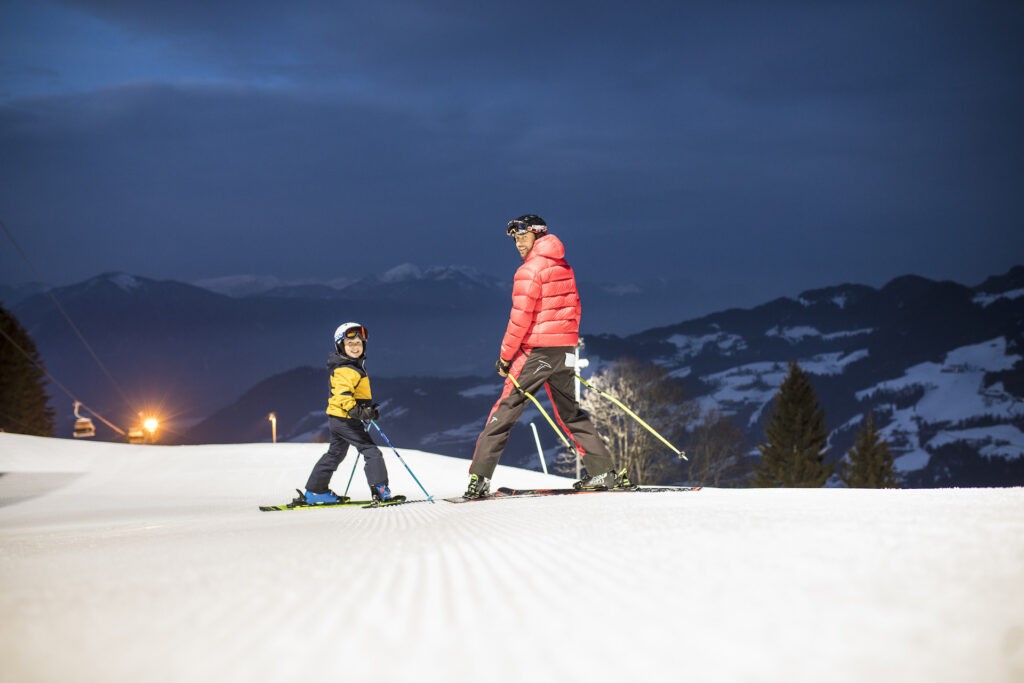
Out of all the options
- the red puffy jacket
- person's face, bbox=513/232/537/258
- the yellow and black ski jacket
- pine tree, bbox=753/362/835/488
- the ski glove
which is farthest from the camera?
pine tree, bbox=753/362/835/488

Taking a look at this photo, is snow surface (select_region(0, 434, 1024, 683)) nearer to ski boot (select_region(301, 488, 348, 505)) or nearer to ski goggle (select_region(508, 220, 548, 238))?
ski goggle (select_region(508, 220, 548, 238))

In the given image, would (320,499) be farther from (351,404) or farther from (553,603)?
(553,603)

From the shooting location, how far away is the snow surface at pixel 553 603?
1.66 m

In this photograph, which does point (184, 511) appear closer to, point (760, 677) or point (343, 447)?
point (343, 447)

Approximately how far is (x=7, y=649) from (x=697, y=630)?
1.46m

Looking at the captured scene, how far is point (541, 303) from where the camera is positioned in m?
6.97

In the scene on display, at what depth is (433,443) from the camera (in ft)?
654

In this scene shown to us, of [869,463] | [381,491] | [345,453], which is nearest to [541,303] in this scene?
[381,491]

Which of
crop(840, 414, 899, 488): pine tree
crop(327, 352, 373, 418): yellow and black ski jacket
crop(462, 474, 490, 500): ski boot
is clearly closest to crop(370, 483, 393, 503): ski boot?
crop(327, 352, 373, 418): yellow and black ski jacket

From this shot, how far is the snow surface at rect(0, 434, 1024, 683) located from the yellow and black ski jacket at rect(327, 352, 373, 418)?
13.2 feet

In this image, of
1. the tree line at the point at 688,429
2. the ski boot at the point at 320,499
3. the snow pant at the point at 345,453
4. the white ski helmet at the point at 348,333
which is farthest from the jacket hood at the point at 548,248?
the tree line at the point at 688,429

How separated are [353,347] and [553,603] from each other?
6.10 m

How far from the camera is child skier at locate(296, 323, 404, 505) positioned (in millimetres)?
7707

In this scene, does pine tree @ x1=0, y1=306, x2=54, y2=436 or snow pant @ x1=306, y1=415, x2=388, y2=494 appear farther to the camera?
pine tree @ x1=0, y1=306, x2=54, y2=436
